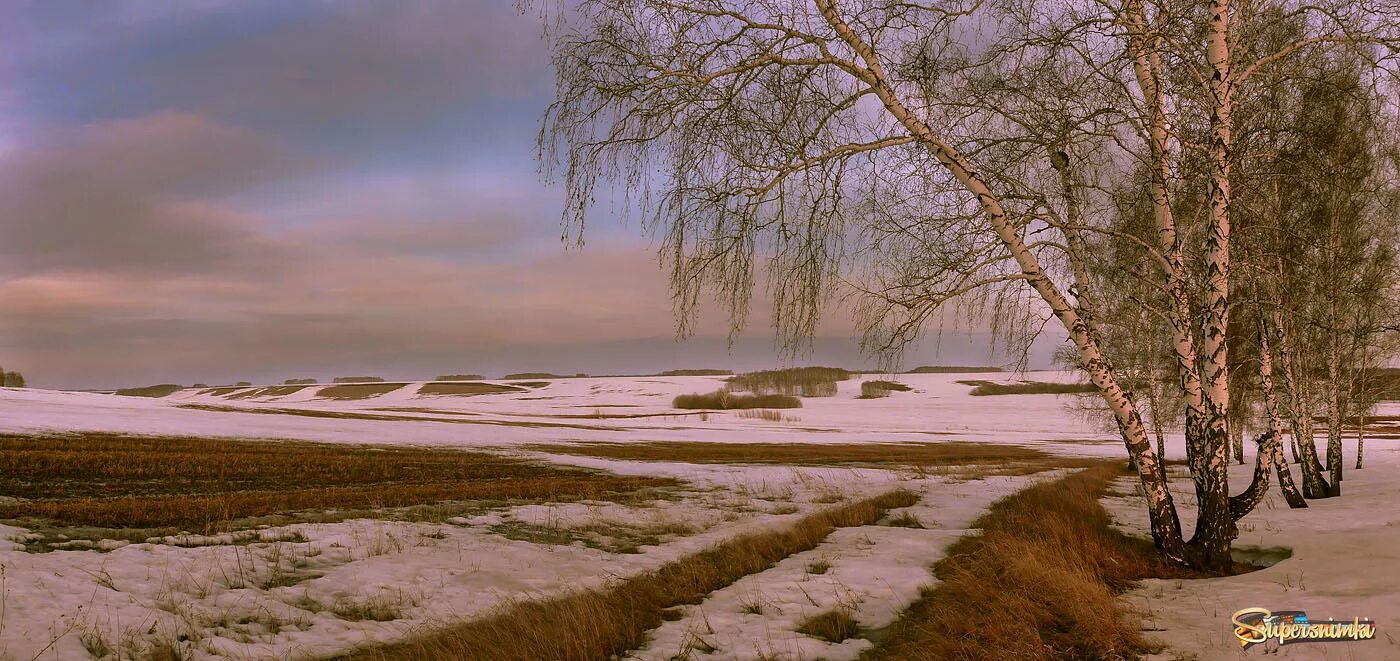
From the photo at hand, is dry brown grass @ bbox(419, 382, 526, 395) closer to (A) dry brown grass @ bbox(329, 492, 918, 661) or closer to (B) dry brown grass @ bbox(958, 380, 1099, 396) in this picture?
(B) dry brown grass @ bbox(958, 380, 1099, 396)

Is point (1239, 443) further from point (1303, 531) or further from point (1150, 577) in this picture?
point (1150, 577)

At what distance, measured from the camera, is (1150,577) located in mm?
7934

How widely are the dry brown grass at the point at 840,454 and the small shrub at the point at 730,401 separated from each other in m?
50.3

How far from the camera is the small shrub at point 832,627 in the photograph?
590cm

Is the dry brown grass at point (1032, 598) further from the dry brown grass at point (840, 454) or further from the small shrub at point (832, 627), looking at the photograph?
the dry brown grass at point (840, 454)

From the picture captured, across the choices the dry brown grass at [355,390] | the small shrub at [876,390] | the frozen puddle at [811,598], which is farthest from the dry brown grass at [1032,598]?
the dry brown grass at [355,390]

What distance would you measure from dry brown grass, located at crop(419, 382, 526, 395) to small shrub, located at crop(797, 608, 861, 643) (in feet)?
406

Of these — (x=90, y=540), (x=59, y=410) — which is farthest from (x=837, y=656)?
(x=59, y=410)

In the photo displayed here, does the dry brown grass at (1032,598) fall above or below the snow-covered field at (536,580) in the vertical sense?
above

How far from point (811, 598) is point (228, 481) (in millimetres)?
15711

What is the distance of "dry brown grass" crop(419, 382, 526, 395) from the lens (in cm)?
12631

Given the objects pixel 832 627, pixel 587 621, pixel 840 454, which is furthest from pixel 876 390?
pixel 587 621

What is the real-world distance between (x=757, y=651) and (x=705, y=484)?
13.5 metres

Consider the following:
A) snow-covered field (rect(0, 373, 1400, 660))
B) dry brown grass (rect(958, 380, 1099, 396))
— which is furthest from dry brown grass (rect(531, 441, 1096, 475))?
dry brown grass (rect(958, 380, 1099, 396))
